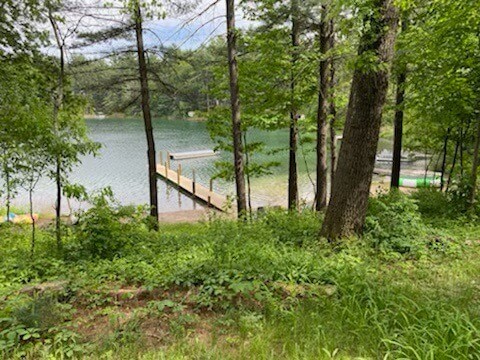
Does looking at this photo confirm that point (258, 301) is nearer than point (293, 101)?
Yes

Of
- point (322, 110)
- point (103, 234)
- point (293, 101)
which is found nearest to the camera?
point (103, 234)

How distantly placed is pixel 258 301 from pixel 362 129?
7.68 feet

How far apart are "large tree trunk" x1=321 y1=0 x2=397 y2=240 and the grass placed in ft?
1.05

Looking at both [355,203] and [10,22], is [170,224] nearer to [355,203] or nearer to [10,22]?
[10,22]

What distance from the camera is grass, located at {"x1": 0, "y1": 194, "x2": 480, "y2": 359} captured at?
75.0 inches

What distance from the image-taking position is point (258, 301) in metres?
2.51

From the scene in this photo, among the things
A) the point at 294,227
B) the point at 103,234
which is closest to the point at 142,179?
the point at 103,234

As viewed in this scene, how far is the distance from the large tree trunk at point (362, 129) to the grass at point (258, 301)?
0.32m

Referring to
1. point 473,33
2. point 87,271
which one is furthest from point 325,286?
point 473,33

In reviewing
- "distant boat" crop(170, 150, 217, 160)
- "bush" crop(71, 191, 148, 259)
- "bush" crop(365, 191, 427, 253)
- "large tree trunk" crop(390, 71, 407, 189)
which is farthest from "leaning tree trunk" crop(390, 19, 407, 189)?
"distant boat" crop(170, 150, 217, 160)

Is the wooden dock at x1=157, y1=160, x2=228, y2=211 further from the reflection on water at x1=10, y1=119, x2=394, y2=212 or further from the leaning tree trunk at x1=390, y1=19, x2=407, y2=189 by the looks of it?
the leaning tree trunk at x1=390, y1=19, x2=407, y2=189

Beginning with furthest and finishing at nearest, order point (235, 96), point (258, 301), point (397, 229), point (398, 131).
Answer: point (398, 131)
point (235, 96)
point (397, 229)
point (258, 301)

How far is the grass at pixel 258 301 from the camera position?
6.25ft

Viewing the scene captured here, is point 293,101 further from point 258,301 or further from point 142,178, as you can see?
point 142,178
